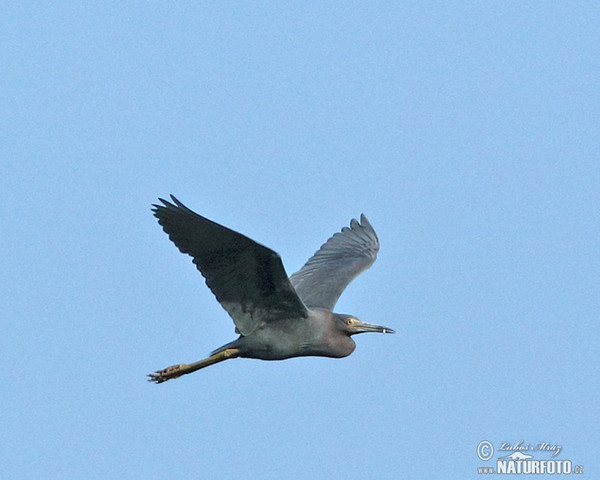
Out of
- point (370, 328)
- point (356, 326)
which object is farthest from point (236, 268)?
point (370, 328)

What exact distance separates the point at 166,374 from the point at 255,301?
1.48 m

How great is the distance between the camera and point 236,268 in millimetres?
11062

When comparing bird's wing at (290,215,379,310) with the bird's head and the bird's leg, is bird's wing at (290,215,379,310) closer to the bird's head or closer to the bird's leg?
the bird's head

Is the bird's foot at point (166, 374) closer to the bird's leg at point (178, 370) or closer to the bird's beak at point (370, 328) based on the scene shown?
the bird's leg at point (178, 370)

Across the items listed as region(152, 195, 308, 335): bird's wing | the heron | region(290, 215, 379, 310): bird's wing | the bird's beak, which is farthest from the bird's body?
region(290, 215, 379, 310): bird's wing

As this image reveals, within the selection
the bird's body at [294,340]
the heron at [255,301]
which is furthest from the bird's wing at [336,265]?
the bird's body at [294,340]

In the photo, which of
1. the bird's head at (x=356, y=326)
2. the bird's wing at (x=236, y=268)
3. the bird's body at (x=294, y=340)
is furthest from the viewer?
the bird's head at (x=356, y=326)

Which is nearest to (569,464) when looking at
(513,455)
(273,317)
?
(513,455)

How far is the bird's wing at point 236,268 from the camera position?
10.7 metres

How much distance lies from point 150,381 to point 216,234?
92.9 inches

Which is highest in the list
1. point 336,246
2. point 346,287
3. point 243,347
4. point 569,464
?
point 336,246

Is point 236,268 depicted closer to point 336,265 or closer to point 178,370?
point 178,370

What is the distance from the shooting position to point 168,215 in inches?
425

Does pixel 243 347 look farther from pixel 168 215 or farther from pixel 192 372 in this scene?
pixel 168 215
